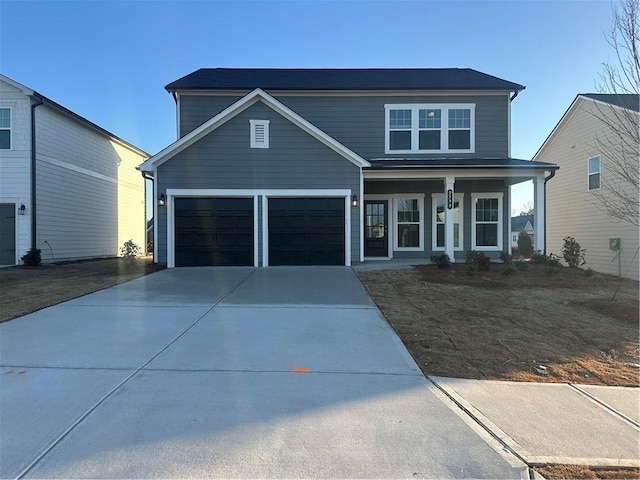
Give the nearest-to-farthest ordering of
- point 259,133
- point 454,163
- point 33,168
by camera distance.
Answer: point 259,133 < point 454,163 < point 33,168

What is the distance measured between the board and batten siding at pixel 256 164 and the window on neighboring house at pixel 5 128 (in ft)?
21.4

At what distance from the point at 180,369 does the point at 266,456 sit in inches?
78.9

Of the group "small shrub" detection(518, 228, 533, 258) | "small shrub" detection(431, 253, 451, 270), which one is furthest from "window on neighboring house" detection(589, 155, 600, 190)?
"small shrub" detection(431, 253, 451, 270)

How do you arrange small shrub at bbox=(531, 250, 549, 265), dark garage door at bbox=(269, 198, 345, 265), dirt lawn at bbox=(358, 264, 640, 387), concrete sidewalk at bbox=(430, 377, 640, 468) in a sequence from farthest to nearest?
1. dark garage door at bbox=(269, 198, 345, 265)
2. small shrub at bbox=(531, 250, 549, 265)
3. dirt lawn at bbox=(358, 264, 640, 387)
4. concrete sidewalk at bbox=(430, 377, 640, 468)

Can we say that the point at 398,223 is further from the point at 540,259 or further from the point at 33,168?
the point at 33,168

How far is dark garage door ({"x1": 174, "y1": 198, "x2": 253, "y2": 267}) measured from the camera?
13.6 meters

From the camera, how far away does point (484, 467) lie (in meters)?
2.84

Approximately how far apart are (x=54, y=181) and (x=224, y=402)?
53.8 feet

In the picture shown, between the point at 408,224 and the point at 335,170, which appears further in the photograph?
the point at 408,224

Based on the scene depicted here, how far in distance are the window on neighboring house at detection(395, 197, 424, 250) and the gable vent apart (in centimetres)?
561

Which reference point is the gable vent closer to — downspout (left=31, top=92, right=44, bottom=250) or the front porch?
the front porch

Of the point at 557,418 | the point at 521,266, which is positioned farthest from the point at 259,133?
the point at 557,418

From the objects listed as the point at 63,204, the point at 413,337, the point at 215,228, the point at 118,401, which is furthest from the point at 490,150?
the point at 63,204

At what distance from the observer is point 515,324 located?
6.67 meters
